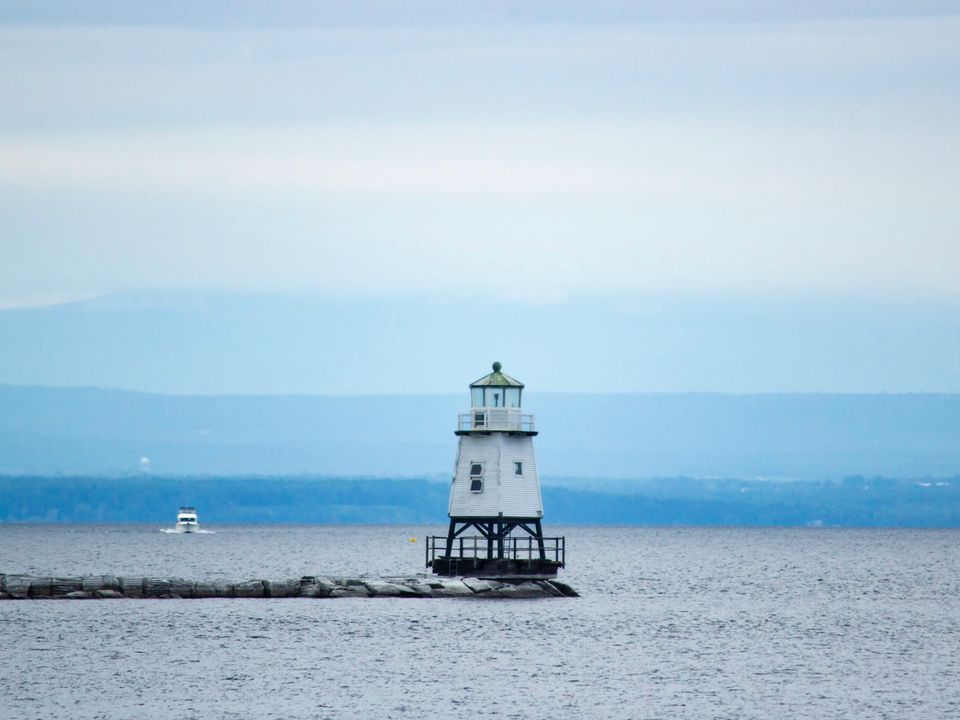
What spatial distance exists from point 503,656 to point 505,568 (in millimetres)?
13290

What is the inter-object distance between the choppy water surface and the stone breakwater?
0.52m

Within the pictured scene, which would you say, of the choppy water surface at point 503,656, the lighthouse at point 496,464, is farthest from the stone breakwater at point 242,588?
the lighthouse at point 496,464

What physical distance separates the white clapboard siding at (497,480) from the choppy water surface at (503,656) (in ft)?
14.4

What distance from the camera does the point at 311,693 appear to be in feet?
167

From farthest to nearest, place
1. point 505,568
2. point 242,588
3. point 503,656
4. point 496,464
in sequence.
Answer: point 242,588 < point 505,568 < point 496,464 < point 503,656

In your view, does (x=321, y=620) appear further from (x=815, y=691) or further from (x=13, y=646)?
(x=815, y=691)

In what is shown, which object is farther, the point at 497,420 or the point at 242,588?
the point at 242,588

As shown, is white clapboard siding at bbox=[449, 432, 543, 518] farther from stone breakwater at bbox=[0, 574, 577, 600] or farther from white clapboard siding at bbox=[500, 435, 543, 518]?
stone breakwater at bbox=[0, 574, 577, 600]

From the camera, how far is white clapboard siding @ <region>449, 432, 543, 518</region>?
68438mm

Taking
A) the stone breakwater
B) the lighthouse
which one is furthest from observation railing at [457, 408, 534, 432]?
the stone breakwater

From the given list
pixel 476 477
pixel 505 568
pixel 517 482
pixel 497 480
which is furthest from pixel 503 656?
pixel 505 568

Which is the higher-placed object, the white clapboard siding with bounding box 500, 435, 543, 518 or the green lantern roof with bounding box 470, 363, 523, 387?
the green lantern roof with bounding box 470, 363, 523, 387

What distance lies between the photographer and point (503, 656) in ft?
192

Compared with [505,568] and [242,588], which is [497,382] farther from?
[242,588]
